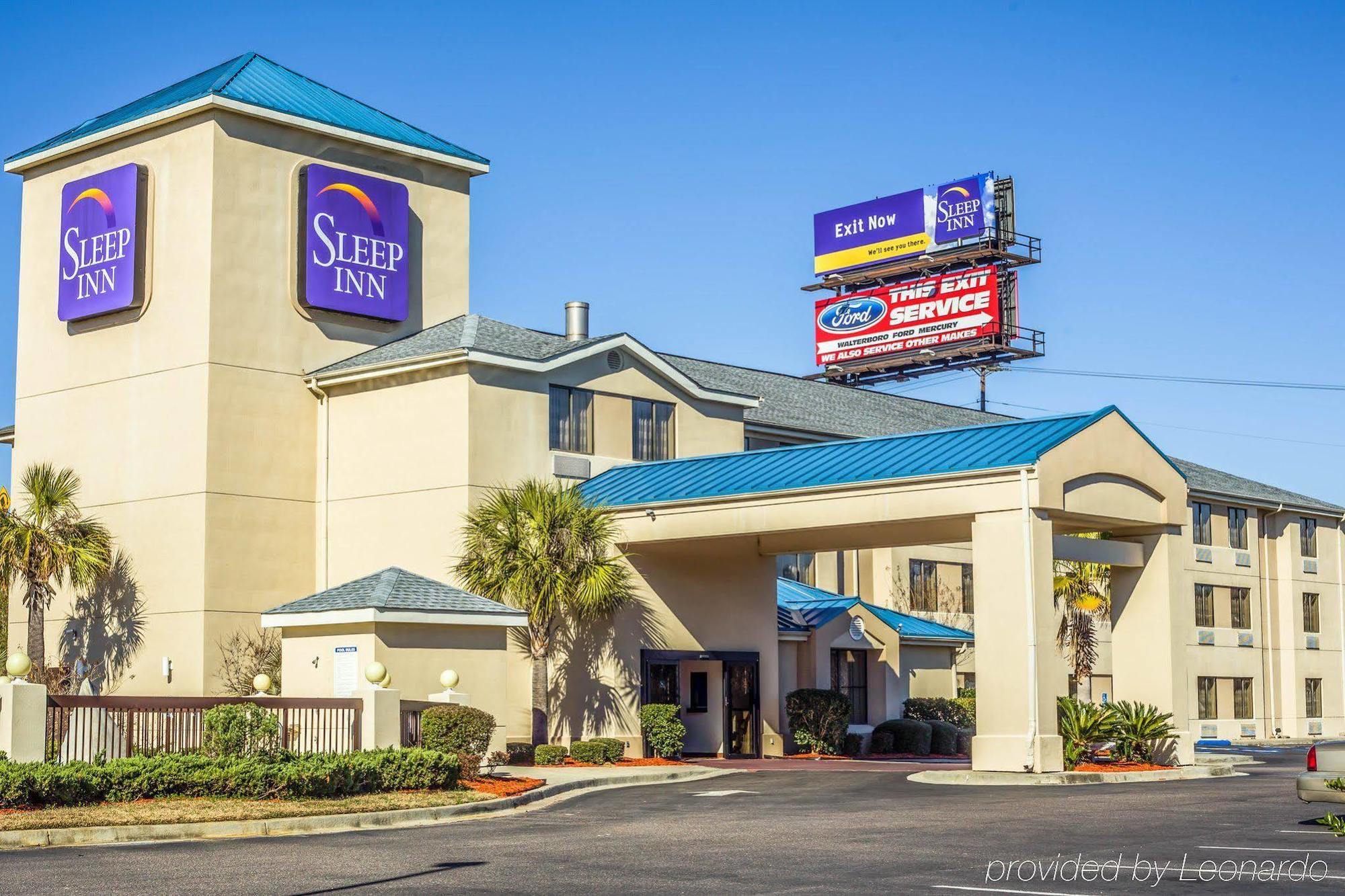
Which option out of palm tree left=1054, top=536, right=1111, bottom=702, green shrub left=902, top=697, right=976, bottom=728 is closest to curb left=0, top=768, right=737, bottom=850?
green shrub left=902, top=697, right=976, bottom=728

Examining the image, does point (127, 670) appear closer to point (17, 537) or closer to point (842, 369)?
point (17, 537)

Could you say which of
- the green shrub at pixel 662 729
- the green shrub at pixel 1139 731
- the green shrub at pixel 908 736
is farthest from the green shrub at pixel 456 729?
the green shrub at pixel 908 736

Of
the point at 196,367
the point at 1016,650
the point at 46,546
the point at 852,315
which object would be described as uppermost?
the point at 852,315

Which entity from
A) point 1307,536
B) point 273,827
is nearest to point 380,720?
point 273,827

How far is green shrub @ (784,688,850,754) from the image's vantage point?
3831 centimetres

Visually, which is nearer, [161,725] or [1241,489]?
[161,725]

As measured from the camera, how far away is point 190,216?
3688 centimetres

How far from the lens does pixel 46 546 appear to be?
35.4 meters

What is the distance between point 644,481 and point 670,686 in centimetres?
467

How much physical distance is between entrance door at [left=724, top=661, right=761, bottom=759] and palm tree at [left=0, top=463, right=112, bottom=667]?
558 inches

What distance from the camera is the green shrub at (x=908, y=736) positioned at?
40875mm

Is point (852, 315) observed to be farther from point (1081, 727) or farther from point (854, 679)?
point (1081, 727)

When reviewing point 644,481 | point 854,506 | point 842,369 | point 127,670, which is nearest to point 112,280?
point 127,670

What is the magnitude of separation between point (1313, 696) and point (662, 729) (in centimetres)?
3703
